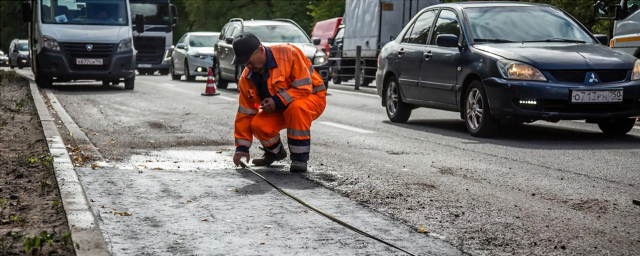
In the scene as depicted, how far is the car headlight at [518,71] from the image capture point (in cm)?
1023

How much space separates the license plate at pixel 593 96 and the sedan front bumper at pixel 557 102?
0.13ft

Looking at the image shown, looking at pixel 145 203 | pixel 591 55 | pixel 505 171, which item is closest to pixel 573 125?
pixel 591 55

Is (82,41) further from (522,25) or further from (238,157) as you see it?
(238,157)

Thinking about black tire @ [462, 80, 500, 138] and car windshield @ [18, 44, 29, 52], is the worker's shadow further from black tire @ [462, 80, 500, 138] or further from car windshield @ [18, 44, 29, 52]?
car windshield @ [18, 44, 29, 52]

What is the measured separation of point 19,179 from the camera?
702cm

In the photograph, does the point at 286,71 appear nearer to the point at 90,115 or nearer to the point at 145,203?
the point at 145,203

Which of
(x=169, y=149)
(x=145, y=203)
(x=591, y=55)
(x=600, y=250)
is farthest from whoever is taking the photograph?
(x=591, y=55)

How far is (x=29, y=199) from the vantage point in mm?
6121

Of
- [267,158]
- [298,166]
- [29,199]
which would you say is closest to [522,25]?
[267,158]

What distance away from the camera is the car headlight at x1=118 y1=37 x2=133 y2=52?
2211 cm

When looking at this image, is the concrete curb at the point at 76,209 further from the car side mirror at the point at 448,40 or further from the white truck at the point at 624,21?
the white truck at the point at 624,21

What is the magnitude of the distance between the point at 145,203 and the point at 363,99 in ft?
44.7

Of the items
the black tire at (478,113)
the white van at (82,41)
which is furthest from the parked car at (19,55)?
the black tire at (478,113)

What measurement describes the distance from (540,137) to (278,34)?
38.9ft
